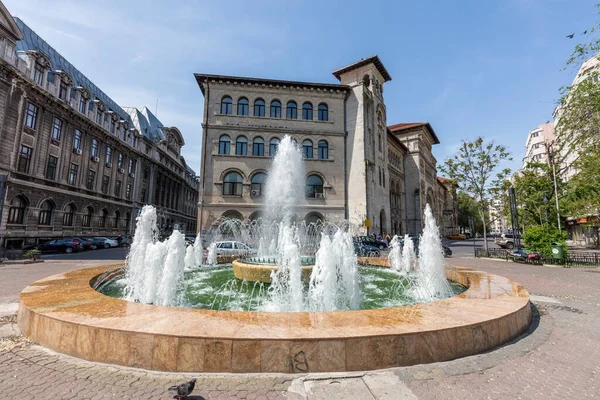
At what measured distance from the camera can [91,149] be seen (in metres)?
32.5

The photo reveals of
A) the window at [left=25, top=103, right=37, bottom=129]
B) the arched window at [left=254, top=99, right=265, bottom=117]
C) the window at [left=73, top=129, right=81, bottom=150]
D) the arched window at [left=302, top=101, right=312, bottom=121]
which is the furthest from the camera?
the window at [left=73, top=129, right=81, bottom=150]

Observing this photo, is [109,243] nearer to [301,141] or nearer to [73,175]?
[73,175]

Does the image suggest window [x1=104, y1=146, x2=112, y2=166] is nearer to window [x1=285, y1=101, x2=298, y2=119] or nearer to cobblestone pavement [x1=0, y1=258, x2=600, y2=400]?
window [x1=285, y1=101, x2=298, y2=119]

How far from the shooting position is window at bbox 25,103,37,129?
24.2 m

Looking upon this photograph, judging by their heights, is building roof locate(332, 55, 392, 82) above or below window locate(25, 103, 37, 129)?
above

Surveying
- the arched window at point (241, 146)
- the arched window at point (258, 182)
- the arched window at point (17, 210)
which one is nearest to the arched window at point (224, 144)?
the arched window at point (241, 146)

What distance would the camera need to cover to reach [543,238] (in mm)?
15664

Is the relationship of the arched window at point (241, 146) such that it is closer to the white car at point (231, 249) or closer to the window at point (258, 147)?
the window at point (258, 147)

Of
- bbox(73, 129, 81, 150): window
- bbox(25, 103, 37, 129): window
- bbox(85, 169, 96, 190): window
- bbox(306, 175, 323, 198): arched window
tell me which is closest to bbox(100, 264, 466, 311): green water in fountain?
bbox(306, 175, 323, 198): arched window

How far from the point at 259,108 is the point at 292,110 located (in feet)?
10.9

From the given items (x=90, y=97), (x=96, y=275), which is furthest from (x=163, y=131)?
(x=96, y=275)

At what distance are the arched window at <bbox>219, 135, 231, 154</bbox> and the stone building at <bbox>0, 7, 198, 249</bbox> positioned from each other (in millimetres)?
14869

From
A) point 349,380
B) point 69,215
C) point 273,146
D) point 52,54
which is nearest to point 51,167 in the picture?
point 69,215

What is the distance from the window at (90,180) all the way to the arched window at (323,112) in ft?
89.1
